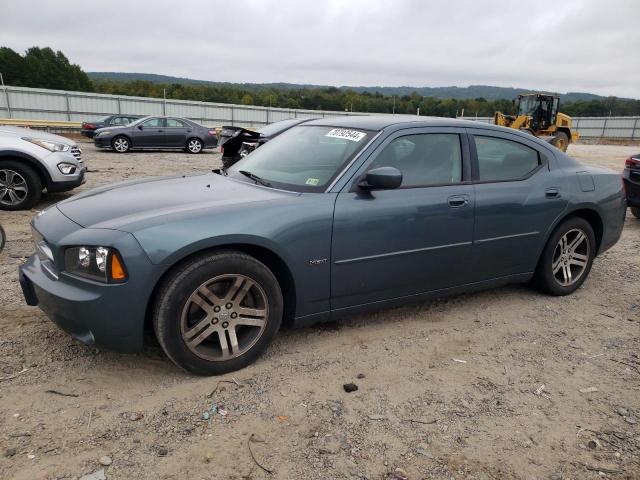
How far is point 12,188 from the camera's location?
7.23 metres

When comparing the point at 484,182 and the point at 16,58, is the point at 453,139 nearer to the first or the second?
the point at 484,182

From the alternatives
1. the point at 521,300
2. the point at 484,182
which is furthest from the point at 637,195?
the point at 484,182

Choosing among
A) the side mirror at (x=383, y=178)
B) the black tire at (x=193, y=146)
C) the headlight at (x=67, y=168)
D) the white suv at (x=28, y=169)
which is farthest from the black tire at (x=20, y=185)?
the black tire at (x=193, y=146)

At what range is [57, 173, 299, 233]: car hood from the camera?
113 inches

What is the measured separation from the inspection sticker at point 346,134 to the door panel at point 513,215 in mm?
985

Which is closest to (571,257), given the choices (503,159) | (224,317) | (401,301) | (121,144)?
(503,159)

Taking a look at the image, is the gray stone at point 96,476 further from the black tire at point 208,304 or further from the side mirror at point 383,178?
the side mirror at point 383,178

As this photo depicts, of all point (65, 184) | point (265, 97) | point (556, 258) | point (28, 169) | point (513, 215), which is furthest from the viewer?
point (265, 97)

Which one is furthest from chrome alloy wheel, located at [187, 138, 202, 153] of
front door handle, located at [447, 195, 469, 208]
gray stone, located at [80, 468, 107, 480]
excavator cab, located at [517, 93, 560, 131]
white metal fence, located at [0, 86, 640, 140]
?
gray stone, located at [80, 468, 107, 480]

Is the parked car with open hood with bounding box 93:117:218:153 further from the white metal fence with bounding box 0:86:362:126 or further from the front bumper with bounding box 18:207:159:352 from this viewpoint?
the front bumper with bounding box 18:207:159:352

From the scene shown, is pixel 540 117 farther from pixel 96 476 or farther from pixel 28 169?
pixel 96 476

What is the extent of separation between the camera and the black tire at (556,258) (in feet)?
14.4

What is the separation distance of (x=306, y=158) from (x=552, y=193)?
2181 millimetres

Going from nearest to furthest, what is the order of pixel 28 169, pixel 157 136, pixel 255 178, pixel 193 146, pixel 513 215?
pixel 255 178 < pixel 513 215 < pixel 28 169 < pixel 157 136 < pixel 193 146
